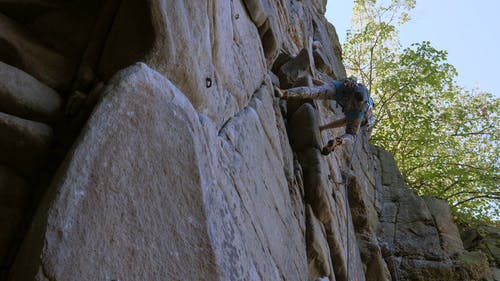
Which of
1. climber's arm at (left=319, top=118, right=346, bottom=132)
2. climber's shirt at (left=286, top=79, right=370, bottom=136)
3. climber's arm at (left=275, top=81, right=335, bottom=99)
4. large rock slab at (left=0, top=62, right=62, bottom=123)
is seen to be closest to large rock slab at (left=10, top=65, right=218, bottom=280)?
large rock slab at (left=0, top=62, right=62, bottom=123)

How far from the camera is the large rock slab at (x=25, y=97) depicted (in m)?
2.87

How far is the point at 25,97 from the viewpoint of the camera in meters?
2.94

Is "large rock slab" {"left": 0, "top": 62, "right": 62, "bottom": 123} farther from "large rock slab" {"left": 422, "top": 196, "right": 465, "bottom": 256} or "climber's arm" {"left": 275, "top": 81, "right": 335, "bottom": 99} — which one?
"large rock slab" {"left": 422, "top": 196, "right": 465, "bottom": 256}

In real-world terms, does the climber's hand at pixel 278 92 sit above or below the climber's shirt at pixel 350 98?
below

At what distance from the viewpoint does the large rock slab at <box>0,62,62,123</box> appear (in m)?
2.87

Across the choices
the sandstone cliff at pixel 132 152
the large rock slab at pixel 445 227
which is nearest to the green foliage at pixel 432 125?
the large rock slab at pixel 445 227

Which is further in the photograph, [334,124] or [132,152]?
[334,124]

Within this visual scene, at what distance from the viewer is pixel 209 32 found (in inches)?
169

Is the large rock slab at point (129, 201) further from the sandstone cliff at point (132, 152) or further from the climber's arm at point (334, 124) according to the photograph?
the climber's arm at point (334, 124)

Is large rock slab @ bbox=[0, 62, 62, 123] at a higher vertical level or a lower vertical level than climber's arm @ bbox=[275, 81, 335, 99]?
lower

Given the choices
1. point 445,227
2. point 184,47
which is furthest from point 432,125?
point 184,47

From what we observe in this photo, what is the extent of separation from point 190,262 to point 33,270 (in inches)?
30.4

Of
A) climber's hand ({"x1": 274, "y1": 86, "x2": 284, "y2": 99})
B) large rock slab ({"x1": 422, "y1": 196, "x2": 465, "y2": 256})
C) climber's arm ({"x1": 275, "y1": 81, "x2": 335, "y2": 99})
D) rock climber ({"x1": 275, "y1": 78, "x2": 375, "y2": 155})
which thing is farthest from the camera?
large rock slab ({"x1": 422, "y1": 196, "x2": 465, "y2": 256})

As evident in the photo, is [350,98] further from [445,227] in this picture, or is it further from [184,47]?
[184,47]
